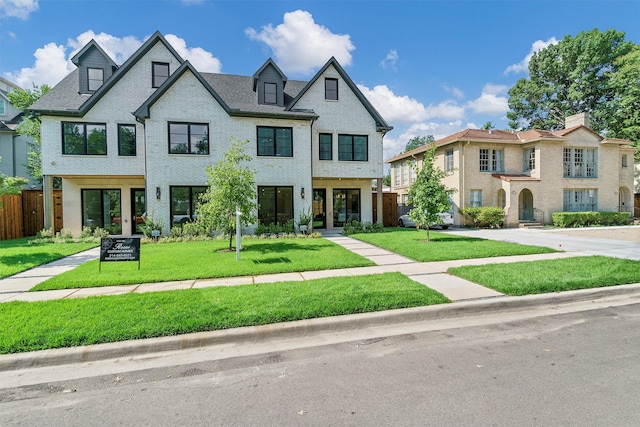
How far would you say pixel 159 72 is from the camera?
16609mm

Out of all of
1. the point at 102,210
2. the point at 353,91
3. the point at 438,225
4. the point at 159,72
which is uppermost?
the point at 159,72

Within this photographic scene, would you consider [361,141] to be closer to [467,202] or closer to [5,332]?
[467,202]

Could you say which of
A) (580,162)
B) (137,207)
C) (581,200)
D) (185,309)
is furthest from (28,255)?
(580,162)

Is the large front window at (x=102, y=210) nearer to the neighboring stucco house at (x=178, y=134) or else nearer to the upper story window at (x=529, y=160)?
the neighboring stucco house at (x=178, y=134)

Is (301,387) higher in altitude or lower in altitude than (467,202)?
lower

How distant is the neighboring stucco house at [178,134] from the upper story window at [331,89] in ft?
0.19

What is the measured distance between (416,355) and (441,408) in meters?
1.14

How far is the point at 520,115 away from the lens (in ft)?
145

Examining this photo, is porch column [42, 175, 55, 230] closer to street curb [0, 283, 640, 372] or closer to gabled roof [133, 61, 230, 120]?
gabled roof [133, 61, 230, 120]

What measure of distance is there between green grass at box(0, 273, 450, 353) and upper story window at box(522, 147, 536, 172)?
23017 mm

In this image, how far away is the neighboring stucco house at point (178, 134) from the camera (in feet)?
50.3

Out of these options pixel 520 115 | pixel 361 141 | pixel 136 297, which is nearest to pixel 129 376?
pixel 136 297

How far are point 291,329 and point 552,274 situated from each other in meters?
6.64

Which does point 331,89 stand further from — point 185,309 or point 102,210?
point 185,309
